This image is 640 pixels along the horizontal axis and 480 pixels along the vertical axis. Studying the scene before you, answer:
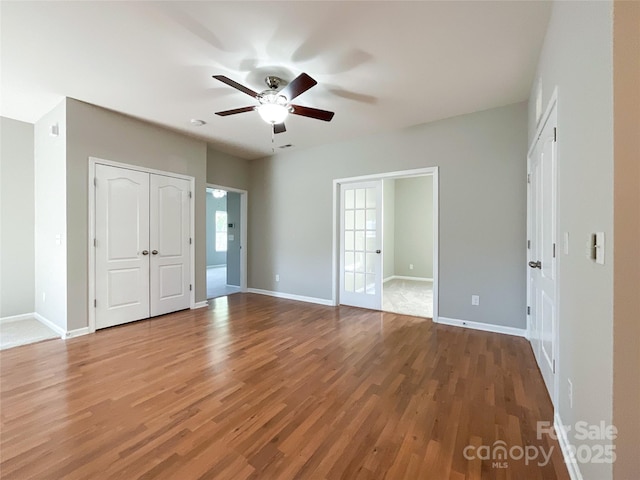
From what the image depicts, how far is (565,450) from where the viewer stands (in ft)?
5.04

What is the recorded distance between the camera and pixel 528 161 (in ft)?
10.3

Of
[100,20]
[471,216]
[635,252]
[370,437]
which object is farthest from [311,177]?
[635,252]

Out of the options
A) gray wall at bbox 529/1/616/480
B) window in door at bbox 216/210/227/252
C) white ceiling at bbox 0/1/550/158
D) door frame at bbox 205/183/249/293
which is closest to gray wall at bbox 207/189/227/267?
window in door at bbox 216/210/227/252

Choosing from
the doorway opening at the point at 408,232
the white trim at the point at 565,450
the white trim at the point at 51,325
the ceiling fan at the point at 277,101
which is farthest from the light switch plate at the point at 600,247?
the doorway opening at the point at 408,232

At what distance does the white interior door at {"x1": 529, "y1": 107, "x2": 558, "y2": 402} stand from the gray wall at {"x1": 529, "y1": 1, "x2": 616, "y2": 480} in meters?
0.26

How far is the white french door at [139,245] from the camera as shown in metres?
3.63

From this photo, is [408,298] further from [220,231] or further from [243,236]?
[220,231]

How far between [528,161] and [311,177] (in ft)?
10.5

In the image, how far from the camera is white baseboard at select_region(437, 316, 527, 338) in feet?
11.1

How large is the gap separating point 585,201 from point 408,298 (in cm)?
434

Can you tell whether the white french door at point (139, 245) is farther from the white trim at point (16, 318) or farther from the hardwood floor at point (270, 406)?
the white trim at point (16, 318)

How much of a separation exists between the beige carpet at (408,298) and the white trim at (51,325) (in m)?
4.27

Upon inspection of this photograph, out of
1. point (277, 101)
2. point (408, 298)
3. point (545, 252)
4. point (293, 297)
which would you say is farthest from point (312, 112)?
point (408, 298)

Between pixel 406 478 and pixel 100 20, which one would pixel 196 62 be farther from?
pixel 406 478
